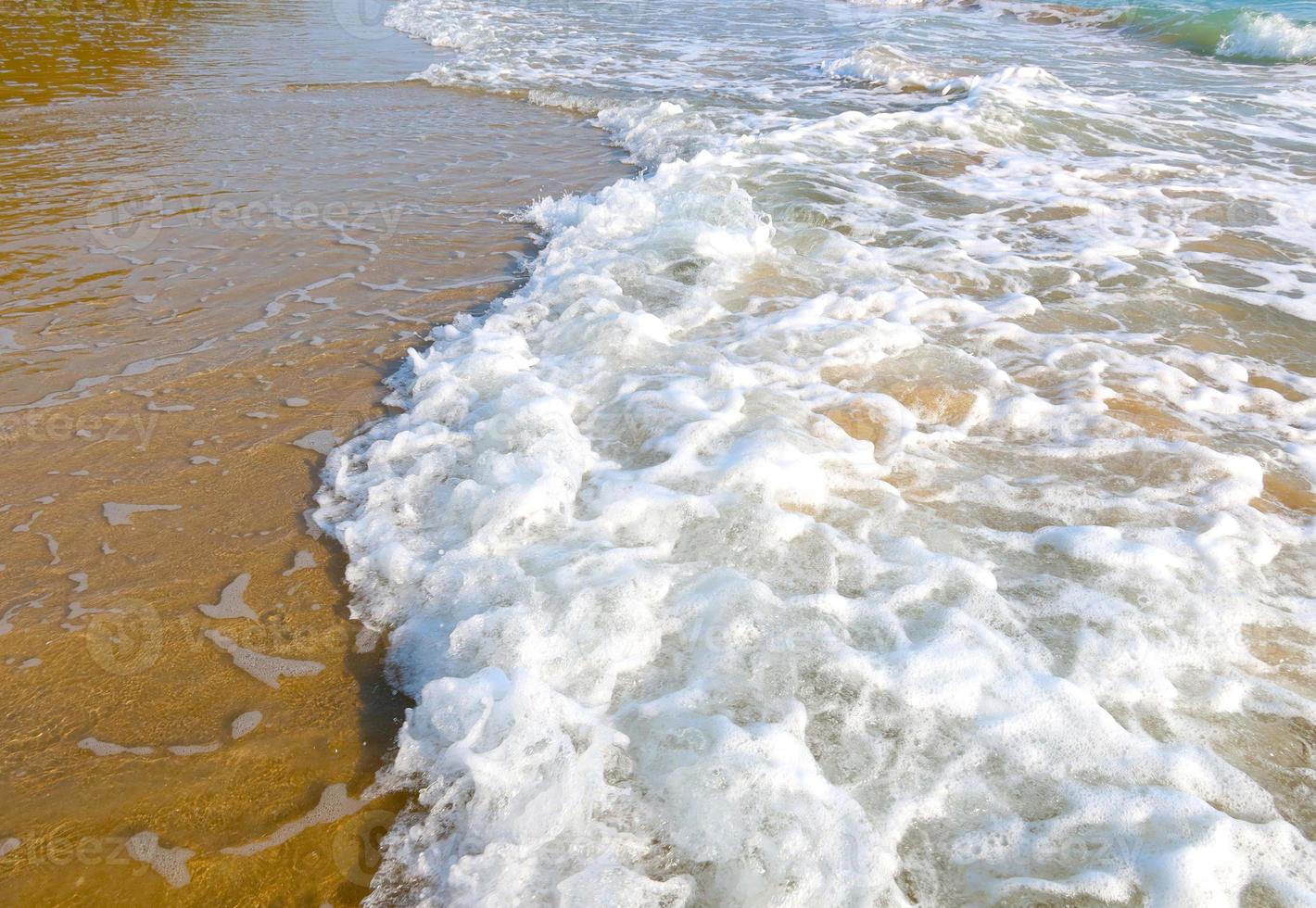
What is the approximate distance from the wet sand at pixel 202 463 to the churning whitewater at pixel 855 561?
0.25m

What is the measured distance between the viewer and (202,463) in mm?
3396

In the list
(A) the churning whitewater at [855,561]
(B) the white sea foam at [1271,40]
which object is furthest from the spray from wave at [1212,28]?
(A) the churning whitewater at [855,561]

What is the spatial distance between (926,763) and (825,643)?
476 mm

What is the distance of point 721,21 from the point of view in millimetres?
17891

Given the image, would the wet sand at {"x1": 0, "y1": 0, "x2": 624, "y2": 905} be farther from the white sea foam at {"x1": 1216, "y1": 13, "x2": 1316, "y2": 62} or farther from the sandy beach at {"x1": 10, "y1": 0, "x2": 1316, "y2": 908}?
the white sea foam at {"x1": 1216, "y1": 13, "x2": 1316, "y2": 62}

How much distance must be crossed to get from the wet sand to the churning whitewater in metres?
0.25

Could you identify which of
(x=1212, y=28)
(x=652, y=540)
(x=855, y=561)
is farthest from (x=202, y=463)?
(x=1212, y=28)

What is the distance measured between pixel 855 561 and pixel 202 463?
288 centimetres

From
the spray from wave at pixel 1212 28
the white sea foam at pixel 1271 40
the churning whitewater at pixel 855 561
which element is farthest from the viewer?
the spray from wave at pixel 1212 28

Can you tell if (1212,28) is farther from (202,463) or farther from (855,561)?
(202,463)

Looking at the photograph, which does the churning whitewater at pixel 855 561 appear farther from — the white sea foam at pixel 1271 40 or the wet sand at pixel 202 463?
the white sea foam at pixel 1271 40

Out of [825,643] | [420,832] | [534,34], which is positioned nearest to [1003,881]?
[825,643]

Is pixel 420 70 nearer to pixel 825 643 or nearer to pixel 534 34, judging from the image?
pixel 534 34

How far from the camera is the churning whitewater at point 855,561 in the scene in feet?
6.52
